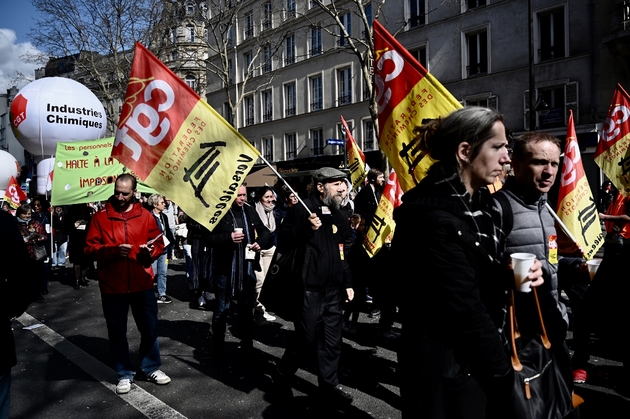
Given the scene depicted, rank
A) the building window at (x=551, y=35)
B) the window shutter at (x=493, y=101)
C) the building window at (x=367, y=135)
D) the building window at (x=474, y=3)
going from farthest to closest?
1. the building window at (x=367, y=135)
2. the building window at (x=474, y=3)
3. the window shutter at (x=493, y=101)
4. the building window at (x=551, y=35)

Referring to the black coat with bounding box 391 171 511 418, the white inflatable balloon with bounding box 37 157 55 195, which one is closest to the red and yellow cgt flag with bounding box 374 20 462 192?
the black coat with bounding box 391 171 511 418

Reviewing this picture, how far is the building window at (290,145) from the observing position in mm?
35438

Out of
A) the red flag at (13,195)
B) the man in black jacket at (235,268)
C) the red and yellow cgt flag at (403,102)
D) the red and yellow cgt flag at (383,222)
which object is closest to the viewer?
the red and yellow cgt flag at (403,102)

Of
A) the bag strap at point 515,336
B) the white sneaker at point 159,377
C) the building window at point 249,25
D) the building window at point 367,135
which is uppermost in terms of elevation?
the building window at point 249,25

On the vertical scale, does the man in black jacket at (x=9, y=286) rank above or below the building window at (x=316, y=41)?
below

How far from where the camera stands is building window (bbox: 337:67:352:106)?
1212 inches

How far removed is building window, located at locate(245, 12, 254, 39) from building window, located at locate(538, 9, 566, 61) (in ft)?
70.1

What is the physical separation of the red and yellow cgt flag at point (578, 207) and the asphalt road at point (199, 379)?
49.5 inches

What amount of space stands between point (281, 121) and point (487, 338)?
34.9 metres

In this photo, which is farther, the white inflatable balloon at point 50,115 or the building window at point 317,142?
the building window at point 317,142

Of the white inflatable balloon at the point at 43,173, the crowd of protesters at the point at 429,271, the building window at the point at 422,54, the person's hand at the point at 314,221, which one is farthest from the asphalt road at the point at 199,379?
the building window at the point at 422,54

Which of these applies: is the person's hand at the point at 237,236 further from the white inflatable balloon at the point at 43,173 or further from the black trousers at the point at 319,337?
the white inflatable balloon at the point at 43,173

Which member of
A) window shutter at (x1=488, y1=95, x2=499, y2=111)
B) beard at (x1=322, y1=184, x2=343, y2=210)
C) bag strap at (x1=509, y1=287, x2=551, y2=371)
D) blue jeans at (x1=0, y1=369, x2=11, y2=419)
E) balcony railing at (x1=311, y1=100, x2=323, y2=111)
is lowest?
blue jeans at (x1=0, y1=369, x2=11, y2=419)

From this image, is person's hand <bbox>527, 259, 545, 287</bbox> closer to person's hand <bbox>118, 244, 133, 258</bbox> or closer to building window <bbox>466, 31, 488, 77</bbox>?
Result: person's hand <bbox>118, 244, 133, 258</bbox>
